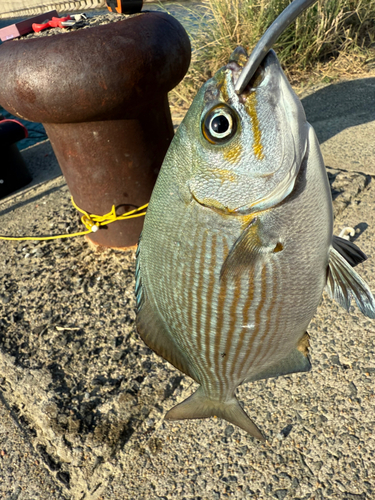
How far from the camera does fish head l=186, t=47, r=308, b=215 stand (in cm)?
82

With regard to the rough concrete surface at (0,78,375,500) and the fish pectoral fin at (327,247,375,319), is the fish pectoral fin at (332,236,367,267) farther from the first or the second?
the rough concrete surface at (0,78,375,500)

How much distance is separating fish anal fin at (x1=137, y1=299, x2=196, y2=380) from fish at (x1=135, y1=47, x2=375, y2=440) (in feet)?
0.03

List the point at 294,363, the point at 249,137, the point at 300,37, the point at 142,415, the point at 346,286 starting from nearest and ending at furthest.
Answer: the point at 249,137
the point at 346,286
the point at 294,363
the point at 142,415
the point at 300,37

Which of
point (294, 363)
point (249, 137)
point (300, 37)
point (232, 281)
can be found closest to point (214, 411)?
point (294, 363)

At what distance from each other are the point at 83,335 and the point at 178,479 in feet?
3.04

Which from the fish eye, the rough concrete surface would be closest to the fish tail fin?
the rough concrete surface

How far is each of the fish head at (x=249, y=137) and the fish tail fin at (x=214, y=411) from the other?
67cm

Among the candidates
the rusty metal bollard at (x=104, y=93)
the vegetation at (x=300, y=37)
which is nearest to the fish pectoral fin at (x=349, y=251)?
the rusty metal bollard at (x=104, y=93)

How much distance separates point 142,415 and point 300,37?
503 cm

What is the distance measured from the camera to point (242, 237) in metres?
0.86

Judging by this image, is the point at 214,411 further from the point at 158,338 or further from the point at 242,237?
the point at 242,237

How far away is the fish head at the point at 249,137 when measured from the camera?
0.82 meters

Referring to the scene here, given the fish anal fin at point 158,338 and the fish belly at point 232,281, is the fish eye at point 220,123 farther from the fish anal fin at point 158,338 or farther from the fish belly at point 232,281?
the fish anal fin at point 158,338

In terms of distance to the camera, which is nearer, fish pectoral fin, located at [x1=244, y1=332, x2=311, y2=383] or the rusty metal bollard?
fish pectoral fin, located at [x1=244, y1=332, x2=311, y2=383]
